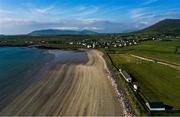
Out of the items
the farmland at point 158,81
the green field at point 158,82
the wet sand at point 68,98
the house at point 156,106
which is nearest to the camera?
the house at point 156,106

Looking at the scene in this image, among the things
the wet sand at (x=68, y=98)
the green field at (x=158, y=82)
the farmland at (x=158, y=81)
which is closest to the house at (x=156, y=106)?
the farmland at (x=158, y=81)

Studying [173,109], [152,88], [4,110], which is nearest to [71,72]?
[152,88]

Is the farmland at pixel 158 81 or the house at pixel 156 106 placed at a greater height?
the house at pixel 156 106

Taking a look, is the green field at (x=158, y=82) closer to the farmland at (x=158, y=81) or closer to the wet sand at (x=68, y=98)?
the farmland at (x=158, y=81)

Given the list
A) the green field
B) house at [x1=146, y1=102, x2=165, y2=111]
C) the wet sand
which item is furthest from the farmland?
the wet sand

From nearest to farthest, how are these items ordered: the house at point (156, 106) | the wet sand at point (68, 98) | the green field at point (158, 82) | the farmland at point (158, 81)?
the house at point (156, 106), the wet sand at point (68, 98), the farmland at point (158, 81), the green field at point (158, 82)

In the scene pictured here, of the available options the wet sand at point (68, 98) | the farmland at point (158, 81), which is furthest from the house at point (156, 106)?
the wet sand at point (68, 98)

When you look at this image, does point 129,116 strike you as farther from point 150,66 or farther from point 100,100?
point 150,66

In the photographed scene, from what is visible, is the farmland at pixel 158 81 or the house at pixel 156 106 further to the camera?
the farmland at pixel 158 81

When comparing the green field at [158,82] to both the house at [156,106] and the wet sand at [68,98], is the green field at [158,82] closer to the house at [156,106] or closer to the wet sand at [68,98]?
the house at [156,106]
